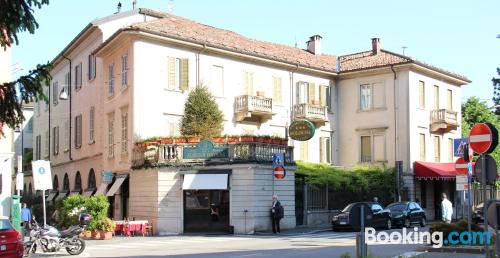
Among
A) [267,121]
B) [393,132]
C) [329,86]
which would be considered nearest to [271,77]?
[267,121]

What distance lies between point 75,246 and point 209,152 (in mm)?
10465

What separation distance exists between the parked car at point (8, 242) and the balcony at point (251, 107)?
2113 centimetres

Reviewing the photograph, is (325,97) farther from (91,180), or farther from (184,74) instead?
(91,180)

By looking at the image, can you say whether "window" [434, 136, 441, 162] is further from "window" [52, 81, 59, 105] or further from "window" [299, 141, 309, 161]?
"window" [52, 81, 59, 105]

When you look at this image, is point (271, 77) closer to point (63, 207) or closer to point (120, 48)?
point (120, 48)

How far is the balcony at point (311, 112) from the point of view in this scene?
133ft

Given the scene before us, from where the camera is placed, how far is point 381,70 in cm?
4244

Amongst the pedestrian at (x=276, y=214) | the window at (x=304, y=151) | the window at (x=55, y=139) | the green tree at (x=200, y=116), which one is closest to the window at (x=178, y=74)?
the green tree at (x=200, y=116)

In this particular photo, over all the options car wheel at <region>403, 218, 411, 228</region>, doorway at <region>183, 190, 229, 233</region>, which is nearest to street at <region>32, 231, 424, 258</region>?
doorway at <region>183, 190, 229, 233</region>

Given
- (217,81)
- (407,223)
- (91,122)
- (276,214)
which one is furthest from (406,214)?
(91,122)

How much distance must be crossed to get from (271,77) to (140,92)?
9514 mm

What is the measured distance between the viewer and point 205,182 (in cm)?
3000

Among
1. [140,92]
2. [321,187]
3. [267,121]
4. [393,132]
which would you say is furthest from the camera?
[393,132]

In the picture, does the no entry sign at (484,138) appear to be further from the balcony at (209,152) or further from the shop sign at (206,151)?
the shop sign at (206,151)
